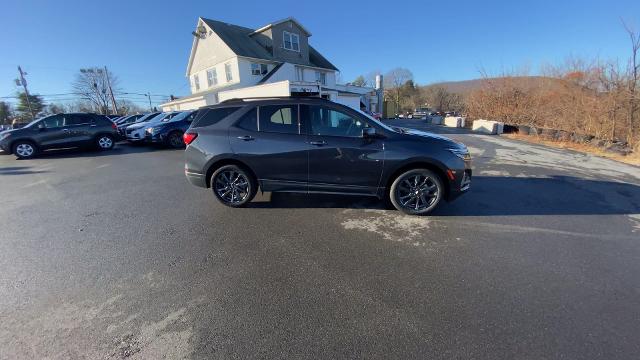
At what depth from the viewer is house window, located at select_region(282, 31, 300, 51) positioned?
2923 centimetres

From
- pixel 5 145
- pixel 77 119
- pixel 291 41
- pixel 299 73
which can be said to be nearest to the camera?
pixel 5 145

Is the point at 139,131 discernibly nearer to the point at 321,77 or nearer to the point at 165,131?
the point at 165,131

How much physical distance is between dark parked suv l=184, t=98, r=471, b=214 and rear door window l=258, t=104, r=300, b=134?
16 mm

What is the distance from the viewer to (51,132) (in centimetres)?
1073

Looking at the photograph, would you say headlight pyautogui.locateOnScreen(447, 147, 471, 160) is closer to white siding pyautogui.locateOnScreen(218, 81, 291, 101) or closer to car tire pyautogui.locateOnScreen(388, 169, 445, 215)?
car tire pyautogui.locateOnScreen(388, 169, 445, 215)

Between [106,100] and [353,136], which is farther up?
[106,100]

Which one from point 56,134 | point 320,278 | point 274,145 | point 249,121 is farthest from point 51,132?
point 320,278

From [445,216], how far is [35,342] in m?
4.90

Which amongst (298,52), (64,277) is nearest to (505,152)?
(64,277)

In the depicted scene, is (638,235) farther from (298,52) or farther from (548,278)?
(298,52)

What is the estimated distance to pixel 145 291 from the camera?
276 centimetres

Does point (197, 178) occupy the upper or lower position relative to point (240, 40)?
lower

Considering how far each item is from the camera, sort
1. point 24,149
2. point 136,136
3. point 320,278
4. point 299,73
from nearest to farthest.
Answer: point 320,278, point 24,149, point 136,136, point 299,73

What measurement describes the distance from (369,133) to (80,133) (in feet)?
42.3
